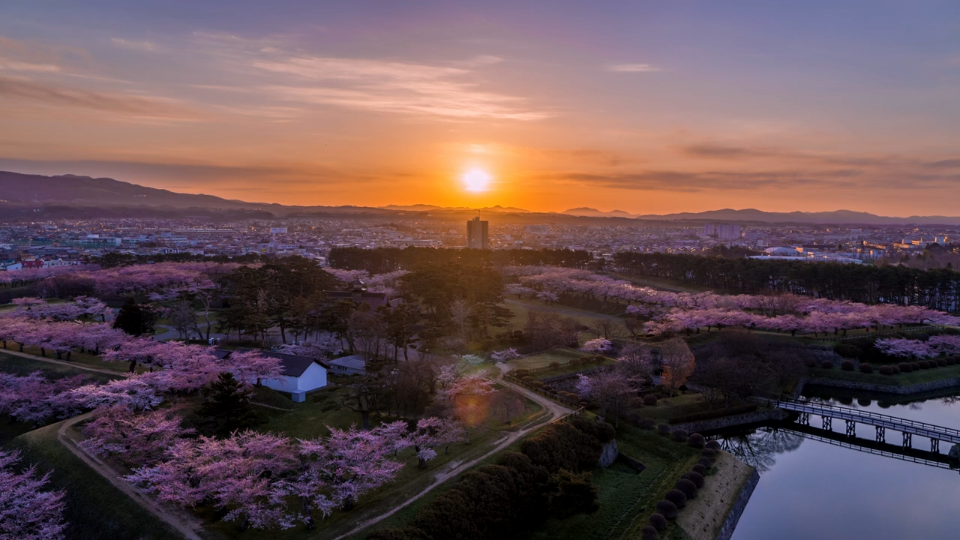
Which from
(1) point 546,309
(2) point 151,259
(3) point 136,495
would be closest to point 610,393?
(3) point 136,495

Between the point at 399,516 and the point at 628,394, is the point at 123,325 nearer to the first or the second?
the point at 399,516

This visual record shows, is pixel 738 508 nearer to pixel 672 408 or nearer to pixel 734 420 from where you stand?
pixel 672 408

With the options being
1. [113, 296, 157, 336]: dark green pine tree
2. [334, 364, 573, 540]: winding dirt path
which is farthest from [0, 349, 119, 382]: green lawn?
[334, 364, 573, 540]: winding dirt path

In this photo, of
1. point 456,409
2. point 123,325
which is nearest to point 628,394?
point 456,409

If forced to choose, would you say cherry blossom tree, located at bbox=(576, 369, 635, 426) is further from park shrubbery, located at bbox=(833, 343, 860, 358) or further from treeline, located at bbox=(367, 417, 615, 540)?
park shrubbery, located at bbox=(833, 343, 860, 358)

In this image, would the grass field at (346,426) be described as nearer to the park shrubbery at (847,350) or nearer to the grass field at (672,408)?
the grass field at (672,408)
